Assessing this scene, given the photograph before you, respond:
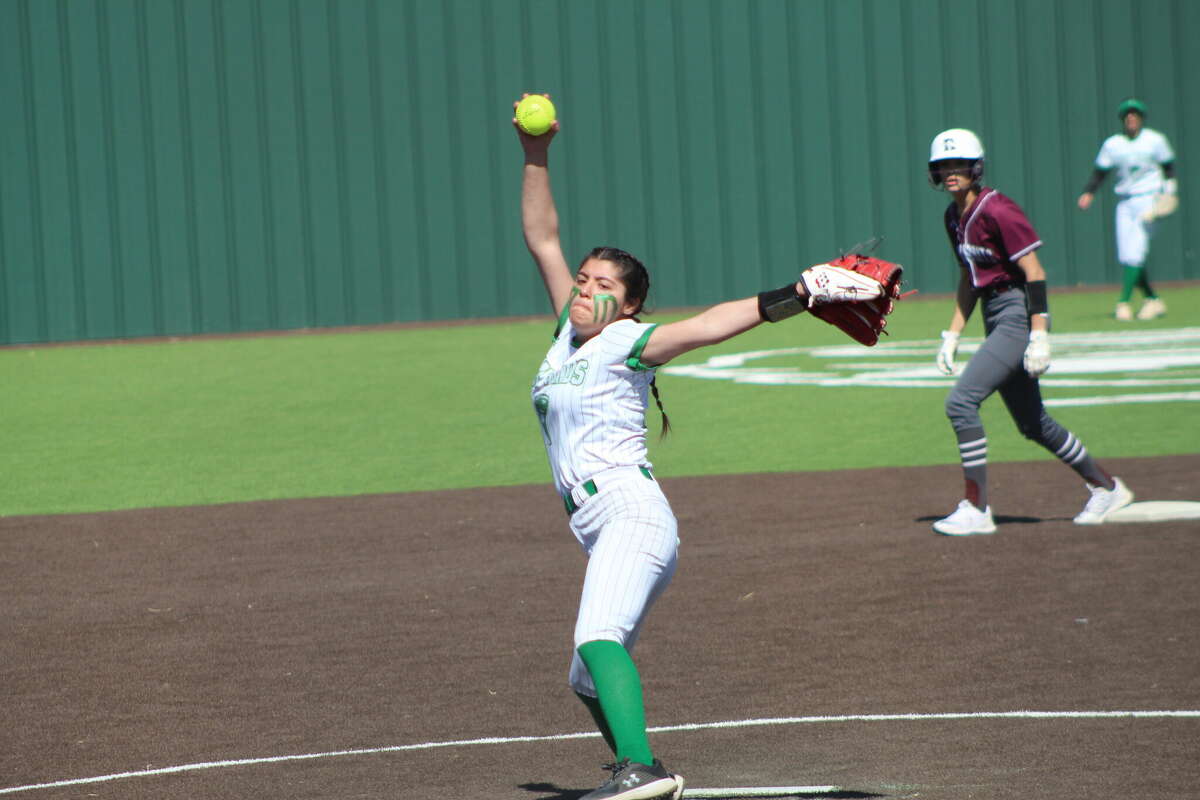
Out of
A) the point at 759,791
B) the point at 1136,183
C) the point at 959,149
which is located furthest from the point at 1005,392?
the point at 1136,183

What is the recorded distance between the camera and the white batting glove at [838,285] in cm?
455

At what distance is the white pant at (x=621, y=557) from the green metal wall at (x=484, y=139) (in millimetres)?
20796

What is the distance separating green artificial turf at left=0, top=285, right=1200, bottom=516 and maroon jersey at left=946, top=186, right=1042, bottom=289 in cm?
315

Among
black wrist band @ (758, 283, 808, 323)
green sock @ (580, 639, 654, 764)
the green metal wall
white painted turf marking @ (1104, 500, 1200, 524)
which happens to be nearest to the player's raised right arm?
black wrist band @ (758, 283, 808, 323)

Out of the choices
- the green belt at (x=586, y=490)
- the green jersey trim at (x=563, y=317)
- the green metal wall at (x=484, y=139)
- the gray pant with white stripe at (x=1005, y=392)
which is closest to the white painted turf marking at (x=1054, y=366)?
the gray pant with white stripe at (x=1005, y=392)

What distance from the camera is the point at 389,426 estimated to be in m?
14.9

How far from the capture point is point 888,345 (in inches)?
797

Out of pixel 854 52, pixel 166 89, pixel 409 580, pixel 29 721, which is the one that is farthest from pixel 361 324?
pixel 29 721

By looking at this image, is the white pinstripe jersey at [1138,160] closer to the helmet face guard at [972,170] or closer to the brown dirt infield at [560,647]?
the brown dirt infield at [560,647]

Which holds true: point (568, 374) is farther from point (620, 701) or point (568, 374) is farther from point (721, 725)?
point (721, 725)

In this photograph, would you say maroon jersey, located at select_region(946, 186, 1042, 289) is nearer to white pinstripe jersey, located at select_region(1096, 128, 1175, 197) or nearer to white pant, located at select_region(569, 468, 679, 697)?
white pant, located at select_region(569, 468, 679, 697)

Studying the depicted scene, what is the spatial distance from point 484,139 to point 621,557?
71.1 ft

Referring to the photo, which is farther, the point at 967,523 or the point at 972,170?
the point at 967,523

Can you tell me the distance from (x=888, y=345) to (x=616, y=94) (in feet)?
25.3
